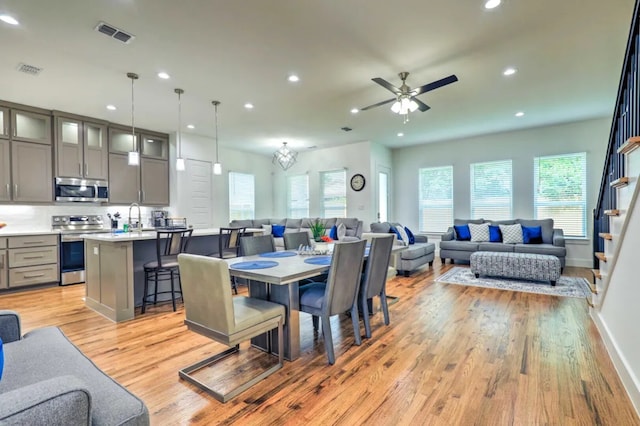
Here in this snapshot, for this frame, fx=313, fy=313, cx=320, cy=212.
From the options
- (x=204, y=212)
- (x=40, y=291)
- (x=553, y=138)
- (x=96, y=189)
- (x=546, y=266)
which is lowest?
(x=40, y=291)

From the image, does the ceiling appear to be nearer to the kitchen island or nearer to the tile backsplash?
the tile backsplash

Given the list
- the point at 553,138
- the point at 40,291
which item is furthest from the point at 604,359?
the point at 40,291

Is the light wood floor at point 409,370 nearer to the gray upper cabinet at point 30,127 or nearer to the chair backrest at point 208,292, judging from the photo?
the chair backrest at point 208,292

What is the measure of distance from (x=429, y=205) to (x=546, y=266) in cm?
351

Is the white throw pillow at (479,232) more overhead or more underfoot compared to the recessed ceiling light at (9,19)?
more underfoot

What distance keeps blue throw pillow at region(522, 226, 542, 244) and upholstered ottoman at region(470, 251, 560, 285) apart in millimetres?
1176

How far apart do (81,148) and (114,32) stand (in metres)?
3.54

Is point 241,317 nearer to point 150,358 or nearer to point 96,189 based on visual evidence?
point 150,358

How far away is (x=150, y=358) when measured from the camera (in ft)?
8.34

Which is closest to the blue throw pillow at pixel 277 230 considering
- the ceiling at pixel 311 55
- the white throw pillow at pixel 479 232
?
the ceiling at pixel 311 55

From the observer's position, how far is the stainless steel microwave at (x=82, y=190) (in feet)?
17.4

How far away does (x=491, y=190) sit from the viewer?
7180 mm

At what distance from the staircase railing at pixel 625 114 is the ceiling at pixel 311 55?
64 centimetres

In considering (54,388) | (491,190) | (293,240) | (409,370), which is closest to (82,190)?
(293,240)
